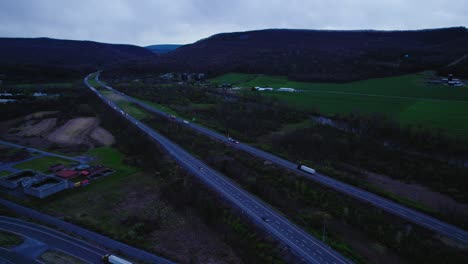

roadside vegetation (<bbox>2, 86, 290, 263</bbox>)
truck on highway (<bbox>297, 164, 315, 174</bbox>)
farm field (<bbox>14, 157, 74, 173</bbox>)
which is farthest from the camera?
farm field (<bbox>14, 157, 74, 173</bbox>)

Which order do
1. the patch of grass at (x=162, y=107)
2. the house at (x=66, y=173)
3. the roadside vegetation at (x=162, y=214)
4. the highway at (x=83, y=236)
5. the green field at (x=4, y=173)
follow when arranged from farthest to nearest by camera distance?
1. the patch of grass at (x=162, y=107)
2. the green field at (x=4, y=173)
3. the house at (x=66, y=173)
4. the roadside vegetation at (x=162, y=214)
5. the highway at (x=83, y=236)

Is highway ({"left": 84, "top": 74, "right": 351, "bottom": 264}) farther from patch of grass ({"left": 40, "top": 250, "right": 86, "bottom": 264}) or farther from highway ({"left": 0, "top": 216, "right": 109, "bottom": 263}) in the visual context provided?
patch of grass ({"left": 40, "top": 250, "right": 86, "bottom": 264})

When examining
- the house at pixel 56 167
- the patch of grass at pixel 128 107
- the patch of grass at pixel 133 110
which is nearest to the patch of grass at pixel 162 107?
the patch of grass at pixel 128 107

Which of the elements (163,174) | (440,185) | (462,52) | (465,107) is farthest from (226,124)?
(462,52)

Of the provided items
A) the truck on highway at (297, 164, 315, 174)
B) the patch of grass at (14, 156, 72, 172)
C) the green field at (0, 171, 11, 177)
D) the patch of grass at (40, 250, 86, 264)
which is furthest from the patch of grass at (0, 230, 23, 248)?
the truck on highway at (297, 164, 315, 174)

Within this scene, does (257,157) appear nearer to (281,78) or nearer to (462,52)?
(281,78)

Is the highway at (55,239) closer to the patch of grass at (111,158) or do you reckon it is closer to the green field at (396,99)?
the patch of grass at (111,158)
